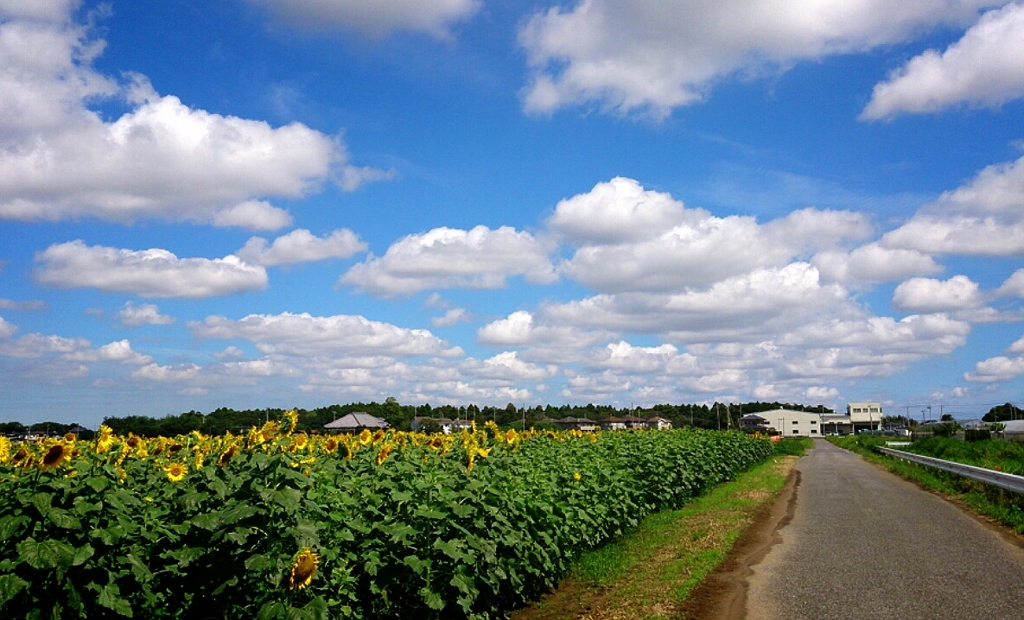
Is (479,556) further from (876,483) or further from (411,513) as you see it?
(876,483)

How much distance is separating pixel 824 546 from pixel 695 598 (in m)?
4.16

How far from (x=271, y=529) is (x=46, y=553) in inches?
52.3

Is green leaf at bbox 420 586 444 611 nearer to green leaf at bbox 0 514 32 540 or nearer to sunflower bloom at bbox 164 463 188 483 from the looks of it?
sunflower bloom at bbox 164 463 188 483

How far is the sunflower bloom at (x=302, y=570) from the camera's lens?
209 inches

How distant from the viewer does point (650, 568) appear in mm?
A: 10664

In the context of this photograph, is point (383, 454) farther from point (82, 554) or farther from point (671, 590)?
point (671, 590)

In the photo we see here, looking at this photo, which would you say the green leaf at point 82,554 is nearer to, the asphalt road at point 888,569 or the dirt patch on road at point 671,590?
the dirt patch on road at point 671,590

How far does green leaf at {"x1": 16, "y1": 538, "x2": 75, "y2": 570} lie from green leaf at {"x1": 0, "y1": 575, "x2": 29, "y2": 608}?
11 cm

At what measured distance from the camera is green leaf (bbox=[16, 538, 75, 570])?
5086 millimetres

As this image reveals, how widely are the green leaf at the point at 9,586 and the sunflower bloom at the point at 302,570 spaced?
5.14 feet

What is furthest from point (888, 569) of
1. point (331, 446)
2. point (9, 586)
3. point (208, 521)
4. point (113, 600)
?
point (9, 586)

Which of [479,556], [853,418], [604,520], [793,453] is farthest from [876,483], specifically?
[853,418]

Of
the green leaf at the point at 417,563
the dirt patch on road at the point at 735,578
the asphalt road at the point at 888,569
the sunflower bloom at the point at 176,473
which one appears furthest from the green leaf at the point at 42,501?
the asphalt road at the point at 888,569

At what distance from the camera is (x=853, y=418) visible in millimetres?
183375
